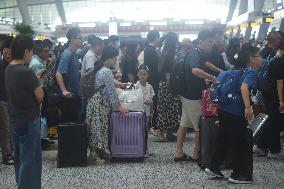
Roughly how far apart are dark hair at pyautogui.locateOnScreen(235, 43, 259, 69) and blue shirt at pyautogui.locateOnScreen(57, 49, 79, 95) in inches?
86.8

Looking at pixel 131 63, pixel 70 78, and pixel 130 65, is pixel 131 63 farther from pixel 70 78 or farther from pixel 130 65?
pixel 70 78

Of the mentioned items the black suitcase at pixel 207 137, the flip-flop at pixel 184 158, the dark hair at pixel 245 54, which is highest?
the dark hair at pixel 245 54

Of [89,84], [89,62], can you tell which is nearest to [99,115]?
[89,84]

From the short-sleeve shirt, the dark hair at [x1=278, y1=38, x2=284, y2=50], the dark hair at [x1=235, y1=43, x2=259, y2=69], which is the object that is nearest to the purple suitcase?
the short-sleeve shirt

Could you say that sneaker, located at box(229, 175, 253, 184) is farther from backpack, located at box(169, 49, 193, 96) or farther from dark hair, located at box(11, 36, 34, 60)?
dark hair, located at box(11, 36, 34, 60)

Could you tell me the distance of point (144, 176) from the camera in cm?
556

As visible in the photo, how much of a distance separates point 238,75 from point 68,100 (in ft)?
7.57

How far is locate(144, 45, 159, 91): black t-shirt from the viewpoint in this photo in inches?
331

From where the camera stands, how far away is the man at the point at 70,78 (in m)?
6.38

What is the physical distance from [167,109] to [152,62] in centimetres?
96

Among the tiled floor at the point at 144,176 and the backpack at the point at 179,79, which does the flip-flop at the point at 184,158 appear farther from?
the backpack at the point at 179,79

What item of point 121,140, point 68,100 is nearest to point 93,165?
point 121,140

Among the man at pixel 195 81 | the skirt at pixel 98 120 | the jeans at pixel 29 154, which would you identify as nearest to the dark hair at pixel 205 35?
the man at pixel 195 81

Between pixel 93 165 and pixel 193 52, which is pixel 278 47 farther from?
pixel 93 165
